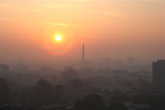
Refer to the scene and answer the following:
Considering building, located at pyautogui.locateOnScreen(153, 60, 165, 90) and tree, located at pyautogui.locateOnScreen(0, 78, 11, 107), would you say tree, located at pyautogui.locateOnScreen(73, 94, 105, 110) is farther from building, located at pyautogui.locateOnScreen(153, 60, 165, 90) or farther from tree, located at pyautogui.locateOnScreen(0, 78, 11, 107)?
building, located at pyautogui.locateOnScreen(153, 60, 165, 90)

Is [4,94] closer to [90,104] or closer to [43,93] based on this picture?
[43,93]

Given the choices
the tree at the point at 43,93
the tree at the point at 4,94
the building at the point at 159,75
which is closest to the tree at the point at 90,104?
the tree at the point at 43,93

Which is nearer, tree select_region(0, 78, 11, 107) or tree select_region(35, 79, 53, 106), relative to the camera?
tree select_region(0, 78, 11, 107)

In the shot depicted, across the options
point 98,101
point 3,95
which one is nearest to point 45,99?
point 3,95

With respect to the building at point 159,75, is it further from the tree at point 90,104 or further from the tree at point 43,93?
the tree at point 90,104

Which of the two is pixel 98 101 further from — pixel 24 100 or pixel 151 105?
pixel 24 100

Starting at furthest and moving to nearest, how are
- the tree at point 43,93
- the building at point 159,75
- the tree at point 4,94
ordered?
the building at point 159,75 → the tree at point 43,93 → the tree at point 4,94

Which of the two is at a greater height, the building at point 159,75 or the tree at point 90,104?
the building at point 159,75

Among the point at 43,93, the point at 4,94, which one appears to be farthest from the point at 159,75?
the point at 4,94

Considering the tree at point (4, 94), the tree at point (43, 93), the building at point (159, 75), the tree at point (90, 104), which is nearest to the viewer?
the tree at point (90, 104)

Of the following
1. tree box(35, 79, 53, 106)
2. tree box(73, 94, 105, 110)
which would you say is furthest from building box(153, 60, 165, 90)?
tree box(73, 94, 105, 110)
